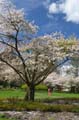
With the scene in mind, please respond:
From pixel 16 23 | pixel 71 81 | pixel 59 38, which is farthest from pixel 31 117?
pixel 71 81

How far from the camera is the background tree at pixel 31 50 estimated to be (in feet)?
125

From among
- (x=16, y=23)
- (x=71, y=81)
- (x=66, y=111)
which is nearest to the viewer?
(x=66, y=111)

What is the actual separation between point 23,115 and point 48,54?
19.5m

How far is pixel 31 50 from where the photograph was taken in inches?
1656

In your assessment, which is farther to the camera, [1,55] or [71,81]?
[71,81]

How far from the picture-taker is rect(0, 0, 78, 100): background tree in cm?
3819

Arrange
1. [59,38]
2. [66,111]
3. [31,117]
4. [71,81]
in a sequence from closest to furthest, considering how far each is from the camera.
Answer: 1. [31,117]
2. [66,111]
3. [59,38]
4. [71,81]

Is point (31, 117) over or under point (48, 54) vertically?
under

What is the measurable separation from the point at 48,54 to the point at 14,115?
64.7 feet

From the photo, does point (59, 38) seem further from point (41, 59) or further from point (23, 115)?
point (23, 115)

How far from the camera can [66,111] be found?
2600 cm

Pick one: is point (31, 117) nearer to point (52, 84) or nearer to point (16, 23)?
point (16, 23)

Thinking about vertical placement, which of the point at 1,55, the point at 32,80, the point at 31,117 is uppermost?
the point at 1,55

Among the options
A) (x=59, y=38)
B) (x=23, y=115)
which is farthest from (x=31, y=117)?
(x=59, y=38)
